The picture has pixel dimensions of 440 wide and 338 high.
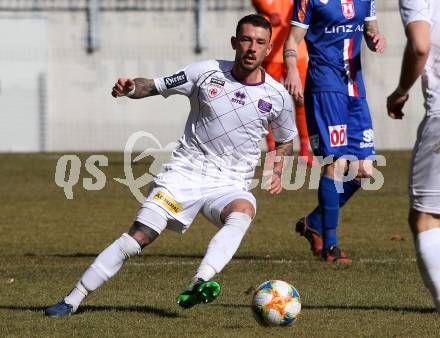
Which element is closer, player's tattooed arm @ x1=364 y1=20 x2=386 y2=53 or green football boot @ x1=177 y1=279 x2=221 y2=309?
green football boot @ x1=177 y1=279 x2=221 y2=309

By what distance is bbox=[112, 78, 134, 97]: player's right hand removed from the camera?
271 inches

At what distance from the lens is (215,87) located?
7258 millimetres

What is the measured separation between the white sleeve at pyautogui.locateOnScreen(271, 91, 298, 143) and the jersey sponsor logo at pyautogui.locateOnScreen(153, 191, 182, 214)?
85cm

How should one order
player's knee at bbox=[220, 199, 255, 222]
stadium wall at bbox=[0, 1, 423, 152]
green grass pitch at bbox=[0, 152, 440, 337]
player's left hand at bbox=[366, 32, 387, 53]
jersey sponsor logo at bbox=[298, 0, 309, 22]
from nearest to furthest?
green grass pitch at bbox=[0, 152, 440, 337], player's knee at bbox=[220, 199, 255, 222], player's left hand at bbox=[366, 32, 387, 53], jersey sponsor logo at bbox=[298, 0, 309, 22], stadium wall at bbox=[0, 1, 423, 152]

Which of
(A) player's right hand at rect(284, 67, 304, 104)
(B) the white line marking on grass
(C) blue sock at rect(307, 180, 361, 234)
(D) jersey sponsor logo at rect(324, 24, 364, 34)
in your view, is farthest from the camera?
(C) blue sock at rect(307, 180, 361, 234)

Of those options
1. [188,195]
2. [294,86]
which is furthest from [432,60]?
[294,86]

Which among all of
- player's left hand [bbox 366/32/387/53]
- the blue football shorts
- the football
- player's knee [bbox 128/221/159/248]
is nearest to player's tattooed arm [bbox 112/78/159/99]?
player's knee [bbox 128/221/159/248]

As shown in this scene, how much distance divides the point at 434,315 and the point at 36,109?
20.4 m

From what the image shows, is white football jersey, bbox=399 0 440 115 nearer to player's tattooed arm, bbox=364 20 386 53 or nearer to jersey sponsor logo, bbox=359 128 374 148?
player's tattooed arm, bbox=364 20 386 53

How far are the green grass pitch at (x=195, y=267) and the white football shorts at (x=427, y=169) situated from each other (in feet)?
3.15

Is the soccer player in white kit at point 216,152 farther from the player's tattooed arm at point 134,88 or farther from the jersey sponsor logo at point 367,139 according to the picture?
the jersey sponsor logo at point 367,139

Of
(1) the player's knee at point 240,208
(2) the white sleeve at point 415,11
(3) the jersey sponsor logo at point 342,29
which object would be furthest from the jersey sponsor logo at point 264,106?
(3) the jersey sponsor logo at point 342,29

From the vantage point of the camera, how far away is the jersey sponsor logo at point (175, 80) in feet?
23.6

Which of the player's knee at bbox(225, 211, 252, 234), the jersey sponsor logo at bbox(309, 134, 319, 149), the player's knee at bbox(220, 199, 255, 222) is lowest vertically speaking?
the jersey sponsor logo at bbox(309, 134, 319, 149)
